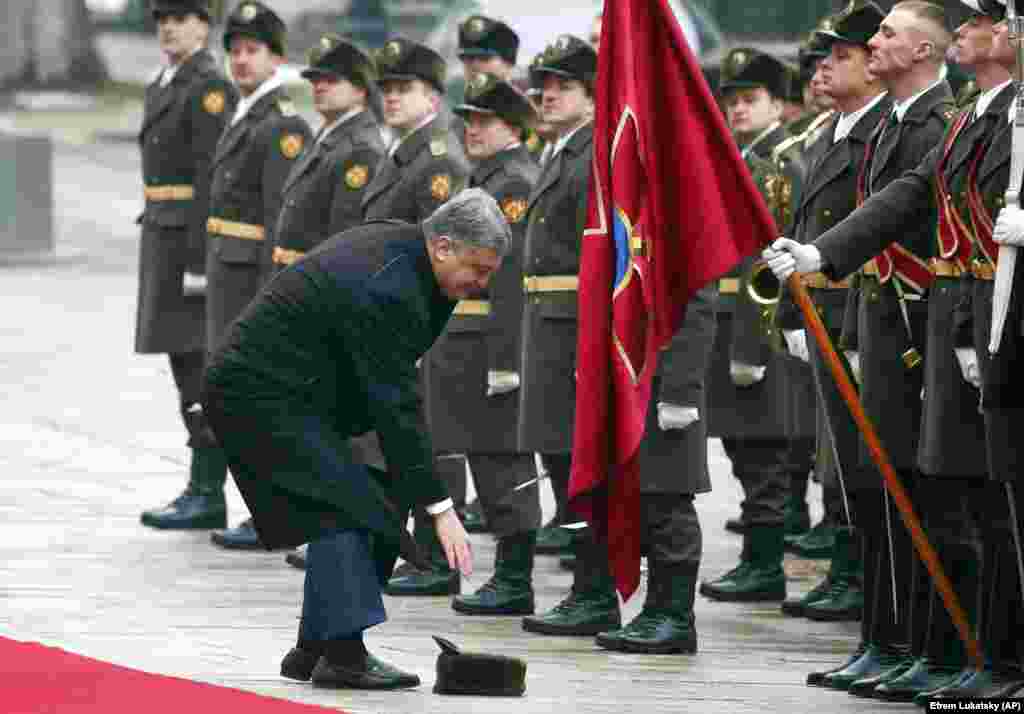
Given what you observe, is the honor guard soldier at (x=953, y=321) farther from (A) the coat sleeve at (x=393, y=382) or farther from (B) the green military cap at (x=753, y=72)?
(B) the green military cap at (x=753, y=72)

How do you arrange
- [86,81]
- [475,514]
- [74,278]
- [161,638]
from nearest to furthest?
[161,638], [475,514], [74,278], [86,81]

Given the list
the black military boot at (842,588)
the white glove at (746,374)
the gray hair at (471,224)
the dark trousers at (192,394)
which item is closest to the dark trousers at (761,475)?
the white glove at (746,374)

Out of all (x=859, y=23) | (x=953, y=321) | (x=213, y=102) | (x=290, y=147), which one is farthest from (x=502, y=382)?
(x=953, y=321)

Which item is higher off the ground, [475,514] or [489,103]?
[489,103]

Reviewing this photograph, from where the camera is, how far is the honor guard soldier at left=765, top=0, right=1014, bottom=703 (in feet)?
25.5

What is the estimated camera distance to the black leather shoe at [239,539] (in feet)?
36.4

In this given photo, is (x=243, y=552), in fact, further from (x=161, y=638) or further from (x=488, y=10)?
(x=488, y=10)

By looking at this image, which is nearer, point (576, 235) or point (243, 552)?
point (576, 235)

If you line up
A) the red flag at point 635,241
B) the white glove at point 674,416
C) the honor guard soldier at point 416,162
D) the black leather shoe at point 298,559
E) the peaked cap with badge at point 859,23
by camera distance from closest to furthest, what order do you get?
1. the red flag at point 635,241
2. the white glove at point 674,416
3. the peaked cap with badge at point 859,23
4. the honor guard soldier at point 416,162
5. the black leather shoe at point 298,559

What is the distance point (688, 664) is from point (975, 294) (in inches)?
68.3

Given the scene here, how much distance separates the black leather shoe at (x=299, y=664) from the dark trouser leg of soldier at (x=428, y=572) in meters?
1.73

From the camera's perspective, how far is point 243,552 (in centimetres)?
1110

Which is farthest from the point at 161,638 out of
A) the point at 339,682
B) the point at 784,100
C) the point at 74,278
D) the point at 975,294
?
the point at 74,278

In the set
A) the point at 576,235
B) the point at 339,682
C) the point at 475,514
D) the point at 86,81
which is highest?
the point at 576,235
